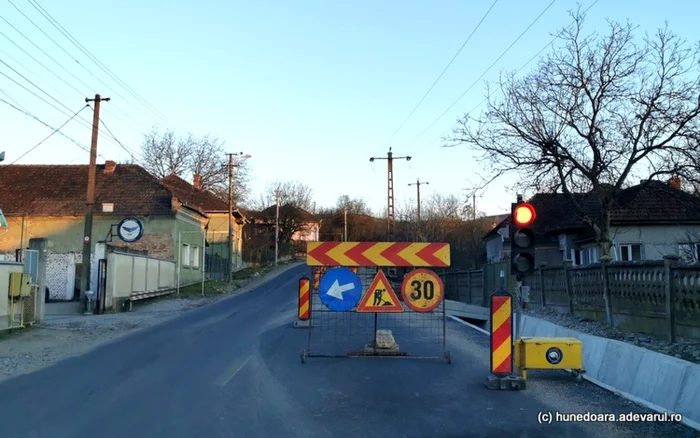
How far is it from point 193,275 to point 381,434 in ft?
119

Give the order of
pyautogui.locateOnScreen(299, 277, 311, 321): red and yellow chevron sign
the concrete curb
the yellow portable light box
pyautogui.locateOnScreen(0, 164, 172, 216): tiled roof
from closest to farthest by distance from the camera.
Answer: the concrete curb < the yellow portable light box < pyautogui.locateOnScreen(299, 277, 311, 321): red and yellow chevron sign < pyautogui.locateOnScreen(0, 164, 172, 216): tiled roof

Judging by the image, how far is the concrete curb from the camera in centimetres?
674

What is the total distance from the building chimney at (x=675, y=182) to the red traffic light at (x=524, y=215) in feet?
55.9

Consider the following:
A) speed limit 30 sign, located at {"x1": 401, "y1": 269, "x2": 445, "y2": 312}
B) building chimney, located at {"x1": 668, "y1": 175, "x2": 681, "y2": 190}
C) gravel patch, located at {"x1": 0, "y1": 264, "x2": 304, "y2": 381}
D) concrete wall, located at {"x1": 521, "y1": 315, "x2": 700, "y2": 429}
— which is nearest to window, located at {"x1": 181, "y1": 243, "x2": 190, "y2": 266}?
gravel patch, located at {"x1": 0, "y1": 264, "x2": 304, "y2": 381}

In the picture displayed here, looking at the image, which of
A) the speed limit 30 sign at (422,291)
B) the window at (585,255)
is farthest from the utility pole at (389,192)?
the speed limit 30 sign at (422,291)

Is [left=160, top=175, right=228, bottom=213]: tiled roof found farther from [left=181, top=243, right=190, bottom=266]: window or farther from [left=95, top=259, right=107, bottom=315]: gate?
[left=95, top=259, right=107, bottom=315]: gate

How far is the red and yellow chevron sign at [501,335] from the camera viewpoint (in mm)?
8852

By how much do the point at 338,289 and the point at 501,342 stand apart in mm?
3395

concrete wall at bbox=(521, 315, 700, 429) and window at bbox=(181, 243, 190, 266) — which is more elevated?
window at bbox=(181, 243, 190, 266)

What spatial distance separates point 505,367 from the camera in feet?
29.0

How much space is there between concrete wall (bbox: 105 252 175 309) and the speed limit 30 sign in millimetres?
16226

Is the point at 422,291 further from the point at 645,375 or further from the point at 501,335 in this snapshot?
the point at 645,375

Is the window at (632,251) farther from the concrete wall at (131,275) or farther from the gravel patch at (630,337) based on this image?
the concrete wall at (131,275)

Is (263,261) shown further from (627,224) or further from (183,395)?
(183,395)
